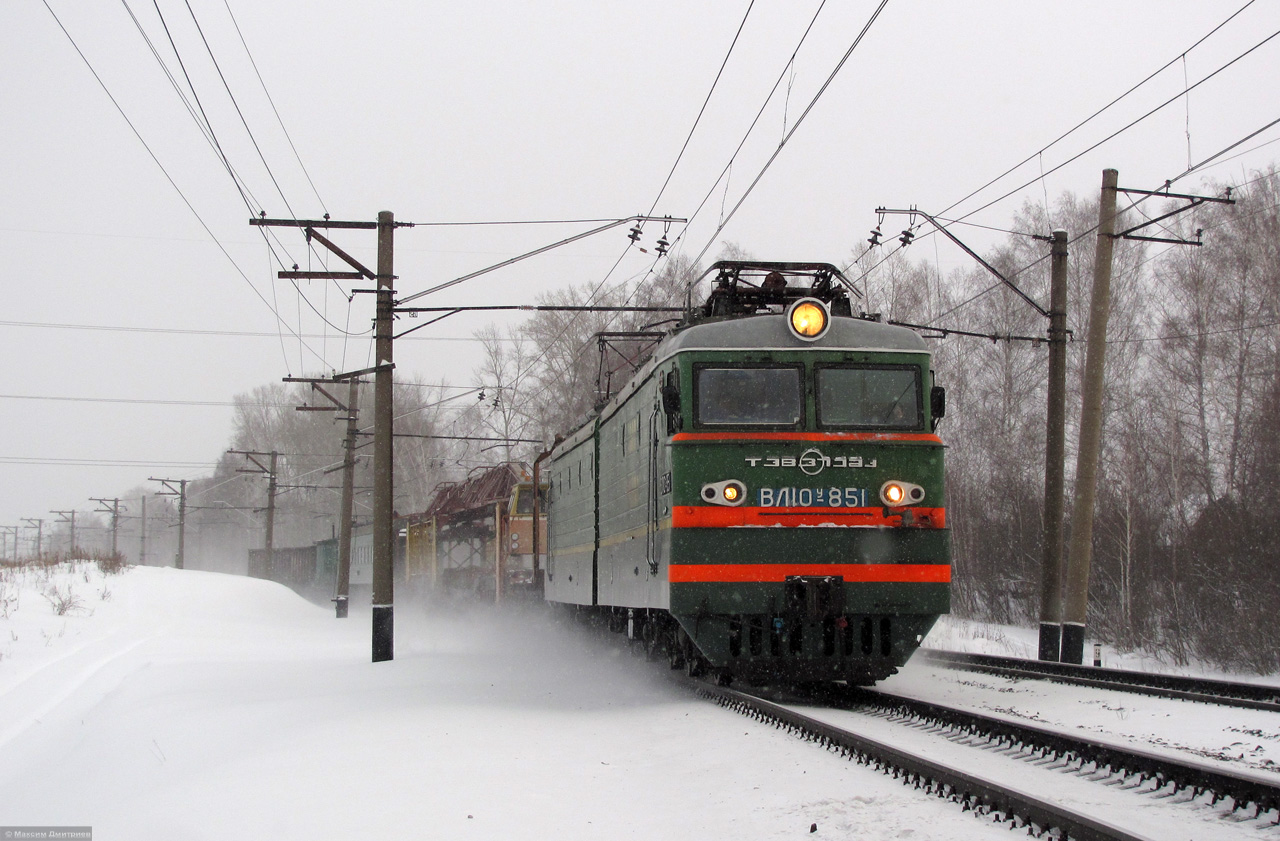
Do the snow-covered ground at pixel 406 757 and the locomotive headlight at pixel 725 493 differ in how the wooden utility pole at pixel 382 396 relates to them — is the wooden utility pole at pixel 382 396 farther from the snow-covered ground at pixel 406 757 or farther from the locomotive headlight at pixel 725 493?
the locomotive headlight at pixel 725 493

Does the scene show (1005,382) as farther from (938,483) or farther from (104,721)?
(104,721)

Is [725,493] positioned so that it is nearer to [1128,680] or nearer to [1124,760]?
[1124,760]

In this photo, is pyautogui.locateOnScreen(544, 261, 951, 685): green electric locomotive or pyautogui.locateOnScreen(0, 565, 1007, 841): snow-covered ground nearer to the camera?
pyautogui.locateOnScreen(0, 565, 1007, 841): snow-covered ground

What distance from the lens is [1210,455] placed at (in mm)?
24922

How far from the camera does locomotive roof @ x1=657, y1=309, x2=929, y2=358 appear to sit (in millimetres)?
9195

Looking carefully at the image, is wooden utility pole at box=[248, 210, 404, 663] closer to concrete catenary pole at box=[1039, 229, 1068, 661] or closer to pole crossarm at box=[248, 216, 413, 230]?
pole crossarm at box=[248, 216, 413, 230]

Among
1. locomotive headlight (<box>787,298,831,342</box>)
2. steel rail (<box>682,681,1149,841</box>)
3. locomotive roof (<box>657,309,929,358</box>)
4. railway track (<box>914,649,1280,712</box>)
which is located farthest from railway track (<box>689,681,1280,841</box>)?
locomotive headlight (<box>787,298,831,342</box>)

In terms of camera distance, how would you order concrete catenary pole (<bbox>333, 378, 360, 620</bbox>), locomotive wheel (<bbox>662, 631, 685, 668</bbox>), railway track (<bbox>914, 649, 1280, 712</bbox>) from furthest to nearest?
1. concrete catenary pole (<bbox>333, 378, 360, 620</bbox>)
2. locomotive wheel (<bbox>662, 631, 685, 668</bbox>)
3. railway track (<bbox>914, 649, 1280, 712</bbox>)

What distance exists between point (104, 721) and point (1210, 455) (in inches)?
927

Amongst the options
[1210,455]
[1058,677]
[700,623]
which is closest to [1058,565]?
[1058,677]

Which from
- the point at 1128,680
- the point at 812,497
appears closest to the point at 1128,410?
the point at 1128,680

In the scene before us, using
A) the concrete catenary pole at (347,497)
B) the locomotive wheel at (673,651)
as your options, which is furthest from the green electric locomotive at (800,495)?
the concrete catenary pole at (347,497)

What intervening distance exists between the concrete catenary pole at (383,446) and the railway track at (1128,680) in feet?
22.7

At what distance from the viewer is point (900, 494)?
888 cm
